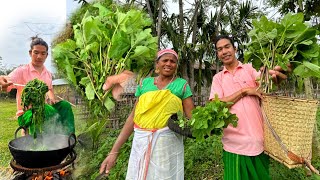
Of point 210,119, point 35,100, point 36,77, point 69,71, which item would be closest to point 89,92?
point 69,71

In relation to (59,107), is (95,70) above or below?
above

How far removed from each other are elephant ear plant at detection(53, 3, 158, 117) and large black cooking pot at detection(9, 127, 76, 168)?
34 centimetres

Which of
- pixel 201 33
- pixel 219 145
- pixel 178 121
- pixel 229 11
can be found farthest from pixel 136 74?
pixel 229 11

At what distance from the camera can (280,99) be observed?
1540mm

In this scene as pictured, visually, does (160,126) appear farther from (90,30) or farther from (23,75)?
(23,75)

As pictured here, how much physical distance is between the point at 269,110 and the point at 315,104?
0.81ft

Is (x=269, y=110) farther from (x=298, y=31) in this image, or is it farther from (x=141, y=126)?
(x=141, y=126)

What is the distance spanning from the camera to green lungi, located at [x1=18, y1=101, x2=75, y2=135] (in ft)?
6.15

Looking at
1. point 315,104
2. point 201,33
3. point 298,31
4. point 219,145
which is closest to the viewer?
point 315,104

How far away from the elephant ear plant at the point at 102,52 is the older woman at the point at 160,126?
0.62ft

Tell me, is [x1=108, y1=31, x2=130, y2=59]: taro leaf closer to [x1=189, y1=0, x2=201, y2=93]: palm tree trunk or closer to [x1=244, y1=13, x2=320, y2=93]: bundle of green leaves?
[x1=244, y1=13, x2=320, y2=93]: bundle of green leaves

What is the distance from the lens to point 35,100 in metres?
1.78

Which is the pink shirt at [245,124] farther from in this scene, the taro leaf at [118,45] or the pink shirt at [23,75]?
the pink shirt at [23,75]

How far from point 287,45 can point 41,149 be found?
1735 mm
